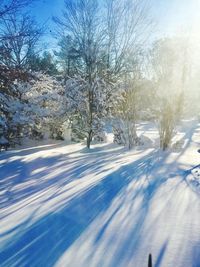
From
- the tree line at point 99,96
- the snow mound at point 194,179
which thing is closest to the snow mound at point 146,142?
the tree line at point 99,96

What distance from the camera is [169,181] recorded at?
488cm

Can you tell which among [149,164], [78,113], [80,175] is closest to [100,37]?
[78,113]

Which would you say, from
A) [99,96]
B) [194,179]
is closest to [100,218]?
[194,179]

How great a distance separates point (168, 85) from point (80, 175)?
778 centimetres

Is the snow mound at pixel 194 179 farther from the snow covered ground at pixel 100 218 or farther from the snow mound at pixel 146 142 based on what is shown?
the snow mound at pixel 146 142

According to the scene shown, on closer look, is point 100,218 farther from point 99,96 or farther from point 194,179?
point 99,96

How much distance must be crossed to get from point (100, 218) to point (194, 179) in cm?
234

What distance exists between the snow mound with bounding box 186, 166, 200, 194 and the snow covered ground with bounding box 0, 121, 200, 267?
2 cm

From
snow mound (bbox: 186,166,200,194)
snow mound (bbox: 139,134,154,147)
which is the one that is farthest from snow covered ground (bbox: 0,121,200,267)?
snow mound (bbox: 139,134,154,147)

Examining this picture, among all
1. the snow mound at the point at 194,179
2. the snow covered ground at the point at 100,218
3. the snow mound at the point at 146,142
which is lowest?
the snow mound at the point at 146,142

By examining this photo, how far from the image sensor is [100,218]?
3324 mm

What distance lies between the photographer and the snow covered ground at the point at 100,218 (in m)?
2.54

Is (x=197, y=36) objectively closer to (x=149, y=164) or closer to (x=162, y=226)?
(x=149, y=164)

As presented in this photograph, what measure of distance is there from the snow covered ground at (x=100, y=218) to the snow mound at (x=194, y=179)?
2 cm
